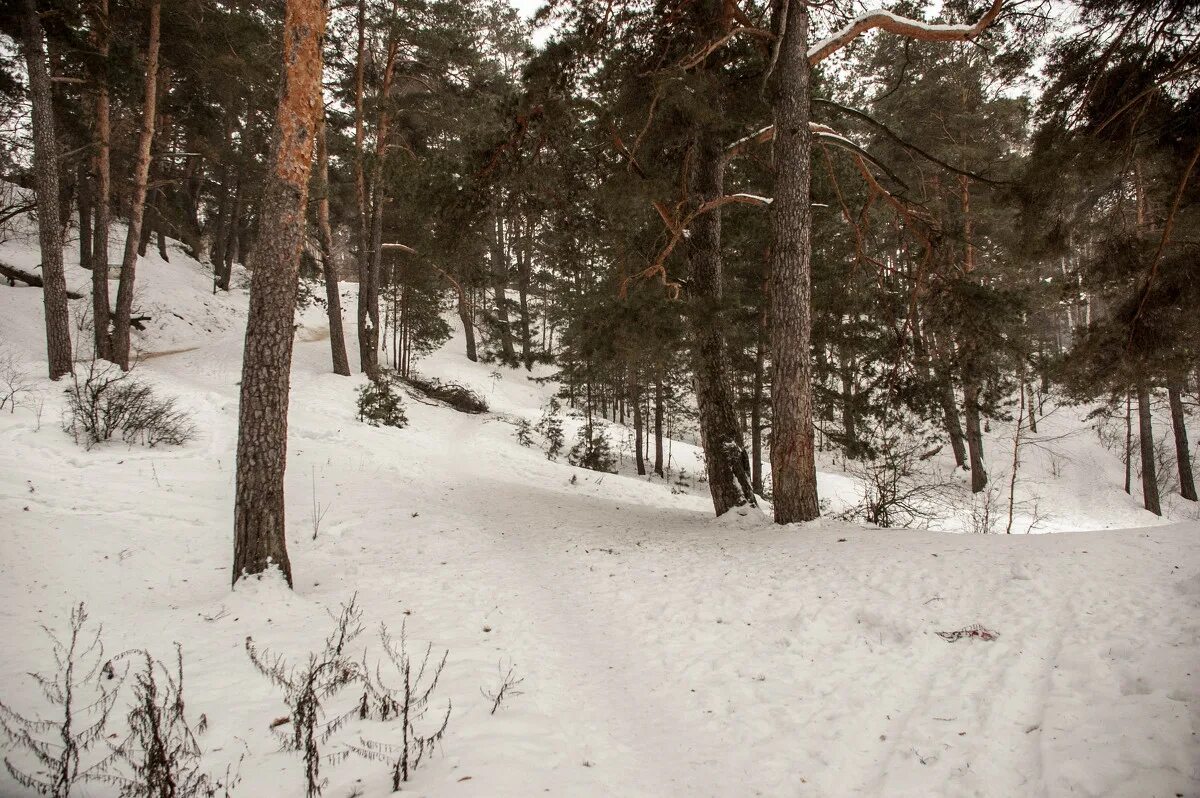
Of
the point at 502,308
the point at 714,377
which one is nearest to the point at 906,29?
the point at 714,377

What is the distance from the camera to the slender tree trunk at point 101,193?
35.4 ft

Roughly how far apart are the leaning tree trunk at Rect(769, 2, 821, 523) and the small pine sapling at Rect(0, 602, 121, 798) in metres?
6.13

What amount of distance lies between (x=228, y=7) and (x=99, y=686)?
18.2 meters

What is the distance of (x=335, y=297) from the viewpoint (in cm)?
1566

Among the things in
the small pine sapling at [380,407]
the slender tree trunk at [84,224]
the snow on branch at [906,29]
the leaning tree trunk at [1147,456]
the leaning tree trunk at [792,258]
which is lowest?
the leaning tree trunk at [1147,456]

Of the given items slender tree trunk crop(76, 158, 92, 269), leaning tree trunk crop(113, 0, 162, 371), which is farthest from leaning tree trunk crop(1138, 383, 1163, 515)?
slender tree trunk crop(76, 158, 92, 269)

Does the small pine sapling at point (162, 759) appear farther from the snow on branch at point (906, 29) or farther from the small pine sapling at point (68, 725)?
the snow on branch at point (906, 29)

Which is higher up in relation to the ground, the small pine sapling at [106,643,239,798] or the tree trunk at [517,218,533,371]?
the tree trunk at [517,218,533,371]

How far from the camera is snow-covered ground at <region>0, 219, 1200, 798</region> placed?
2.51 metres

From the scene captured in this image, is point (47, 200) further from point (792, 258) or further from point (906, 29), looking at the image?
point (906, 29)

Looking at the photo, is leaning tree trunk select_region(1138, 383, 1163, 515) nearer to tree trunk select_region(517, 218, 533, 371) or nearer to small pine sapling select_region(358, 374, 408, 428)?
small pine sapling select_region(358, 374, 408, 428)

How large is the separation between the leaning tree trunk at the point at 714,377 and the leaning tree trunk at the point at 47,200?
10.7m

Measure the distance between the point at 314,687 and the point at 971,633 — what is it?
13.9 feet

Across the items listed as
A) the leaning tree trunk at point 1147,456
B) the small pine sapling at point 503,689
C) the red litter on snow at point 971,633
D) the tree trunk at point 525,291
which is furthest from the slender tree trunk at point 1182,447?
the tree trunk at point 525,291
